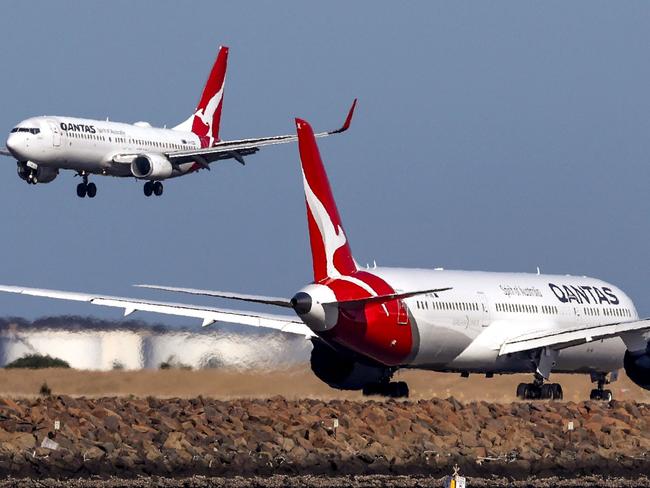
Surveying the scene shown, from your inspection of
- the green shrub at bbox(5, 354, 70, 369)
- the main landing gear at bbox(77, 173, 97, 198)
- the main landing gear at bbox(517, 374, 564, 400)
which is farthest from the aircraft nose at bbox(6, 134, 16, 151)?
the main landing gear at bbox(517, 374, 564, 400)

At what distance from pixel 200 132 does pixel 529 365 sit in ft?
128

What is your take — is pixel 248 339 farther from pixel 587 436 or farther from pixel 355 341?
pixel 587 436

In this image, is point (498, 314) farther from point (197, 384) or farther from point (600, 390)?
point (197, 384)

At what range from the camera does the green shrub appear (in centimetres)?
4025

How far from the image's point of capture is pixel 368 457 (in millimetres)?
28906

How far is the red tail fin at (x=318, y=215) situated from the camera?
35625mm

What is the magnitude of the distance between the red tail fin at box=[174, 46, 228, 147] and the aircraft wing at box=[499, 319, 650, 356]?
37659 millimetres

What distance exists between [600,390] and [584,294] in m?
2.58

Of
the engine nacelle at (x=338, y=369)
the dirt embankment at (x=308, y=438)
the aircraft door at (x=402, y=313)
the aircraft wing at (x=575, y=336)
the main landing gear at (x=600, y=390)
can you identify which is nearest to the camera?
the dirt embankment at (x=308, y=438)

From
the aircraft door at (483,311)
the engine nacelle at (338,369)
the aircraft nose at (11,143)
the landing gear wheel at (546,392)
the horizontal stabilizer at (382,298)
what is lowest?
the landing gear wheel at (546,392)

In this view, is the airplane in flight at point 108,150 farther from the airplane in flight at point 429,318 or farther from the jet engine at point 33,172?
the airplane in flight at point 429,318

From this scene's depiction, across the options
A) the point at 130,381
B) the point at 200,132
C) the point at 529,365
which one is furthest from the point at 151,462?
the point at 200,132

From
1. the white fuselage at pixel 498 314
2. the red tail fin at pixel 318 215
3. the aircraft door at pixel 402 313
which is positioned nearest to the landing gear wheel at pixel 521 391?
the white fuselage at pixel 498 314

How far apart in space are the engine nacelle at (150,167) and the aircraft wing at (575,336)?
92.9 feet
